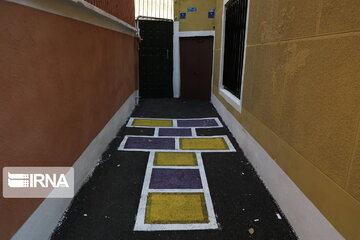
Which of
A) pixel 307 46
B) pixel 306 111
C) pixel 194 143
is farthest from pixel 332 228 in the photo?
pixel 194 143

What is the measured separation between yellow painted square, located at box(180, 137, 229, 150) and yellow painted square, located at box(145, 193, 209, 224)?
1.66 meters

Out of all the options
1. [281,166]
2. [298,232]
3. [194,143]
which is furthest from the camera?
[194,143]

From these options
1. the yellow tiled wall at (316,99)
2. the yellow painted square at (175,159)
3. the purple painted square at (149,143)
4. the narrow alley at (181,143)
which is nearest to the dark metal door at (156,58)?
the narrow alley at (181,143)

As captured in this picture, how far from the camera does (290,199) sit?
9.20 feet

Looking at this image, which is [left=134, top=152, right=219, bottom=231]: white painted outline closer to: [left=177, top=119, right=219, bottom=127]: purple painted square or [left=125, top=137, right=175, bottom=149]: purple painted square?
[left=125, top=137, right=175, bottom=149]: purple painted square

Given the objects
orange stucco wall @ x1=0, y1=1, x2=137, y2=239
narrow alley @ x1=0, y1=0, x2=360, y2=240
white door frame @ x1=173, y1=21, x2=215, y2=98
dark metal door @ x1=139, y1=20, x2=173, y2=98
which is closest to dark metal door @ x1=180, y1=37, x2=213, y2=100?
white door frame @ x1=173, y1=21, x2=215, y2=98

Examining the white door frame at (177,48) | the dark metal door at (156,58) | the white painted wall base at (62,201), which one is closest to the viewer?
the white painted wall base at (62,201)

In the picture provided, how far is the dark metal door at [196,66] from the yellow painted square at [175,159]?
17.3 ft

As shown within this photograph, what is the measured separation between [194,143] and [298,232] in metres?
2.81

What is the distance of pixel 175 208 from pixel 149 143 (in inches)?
88.0

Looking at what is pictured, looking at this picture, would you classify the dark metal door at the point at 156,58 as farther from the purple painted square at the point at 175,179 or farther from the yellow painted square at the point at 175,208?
the yellow painted square at the point at 175,208

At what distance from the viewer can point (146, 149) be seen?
15.8ft

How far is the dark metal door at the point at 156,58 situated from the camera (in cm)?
909

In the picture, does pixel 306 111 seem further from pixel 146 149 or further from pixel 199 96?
pixel 199 96
